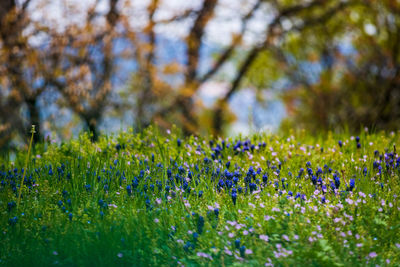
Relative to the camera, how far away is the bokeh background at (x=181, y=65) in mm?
9180

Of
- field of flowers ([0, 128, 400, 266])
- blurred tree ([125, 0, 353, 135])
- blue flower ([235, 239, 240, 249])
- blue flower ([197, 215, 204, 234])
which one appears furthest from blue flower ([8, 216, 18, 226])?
blurred tree ([125, 0, 353, 135])

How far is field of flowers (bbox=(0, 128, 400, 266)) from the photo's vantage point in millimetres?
3350

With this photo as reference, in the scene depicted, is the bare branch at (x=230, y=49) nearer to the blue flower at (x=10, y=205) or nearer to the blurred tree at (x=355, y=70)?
the blurred tree at (x=355, y=70)

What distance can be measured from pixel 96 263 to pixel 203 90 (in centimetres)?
1075

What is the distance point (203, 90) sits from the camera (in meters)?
13.7

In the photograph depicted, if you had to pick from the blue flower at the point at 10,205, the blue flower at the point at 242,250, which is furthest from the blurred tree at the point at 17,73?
the blue flower at the point at 242,250

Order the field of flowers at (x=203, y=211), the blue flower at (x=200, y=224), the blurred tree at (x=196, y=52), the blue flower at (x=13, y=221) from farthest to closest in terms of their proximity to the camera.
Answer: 1. the blurred tree at (x=196, y=52)
2. the blue flower at (x=13, y=221)
3. the blue flower at (x=200, y=224)
4. the field of flowers at (x=203, y=211)

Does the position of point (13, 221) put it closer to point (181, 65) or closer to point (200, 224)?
point (200, 224)

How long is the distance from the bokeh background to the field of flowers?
132 inches

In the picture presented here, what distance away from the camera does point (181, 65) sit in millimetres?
12203

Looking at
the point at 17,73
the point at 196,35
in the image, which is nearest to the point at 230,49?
the point at 196,35

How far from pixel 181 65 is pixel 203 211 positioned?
8.91 m

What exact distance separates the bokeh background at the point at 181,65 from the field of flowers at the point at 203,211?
11.0ft

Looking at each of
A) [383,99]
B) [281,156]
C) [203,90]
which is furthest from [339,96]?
[281,156]
